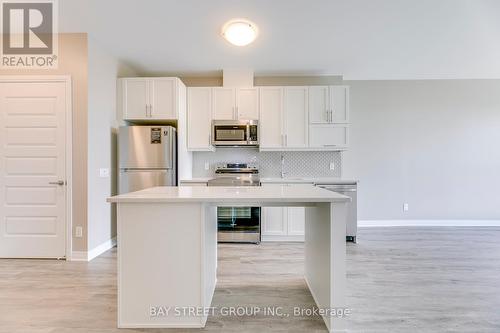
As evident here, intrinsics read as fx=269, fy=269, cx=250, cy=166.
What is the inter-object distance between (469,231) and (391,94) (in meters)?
2.59

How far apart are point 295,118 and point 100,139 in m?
2.73

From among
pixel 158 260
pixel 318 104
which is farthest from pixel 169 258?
pixel 318 104

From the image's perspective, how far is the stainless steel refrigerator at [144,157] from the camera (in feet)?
11.8

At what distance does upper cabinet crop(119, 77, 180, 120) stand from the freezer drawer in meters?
0.79

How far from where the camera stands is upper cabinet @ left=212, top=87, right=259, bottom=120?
4.16 metres

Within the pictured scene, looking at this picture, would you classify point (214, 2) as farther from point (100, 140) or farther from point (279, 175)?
point (279, 175)

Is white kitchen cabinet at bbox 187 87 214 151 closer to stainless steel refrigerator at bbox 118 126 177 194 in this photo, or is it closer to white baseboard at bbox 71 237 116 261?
stainless steel refrigerator at bbox 118 126 177 194

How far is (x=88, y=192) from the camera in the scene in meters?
3.11

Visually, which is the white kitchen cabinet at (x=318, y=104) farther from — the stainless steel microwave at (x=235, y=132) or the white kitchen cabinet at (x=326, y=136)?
the stainless steel microwave at (x=235, y=132)

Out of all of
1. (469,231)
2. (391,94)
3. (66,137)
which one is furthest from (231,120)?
(469,231)

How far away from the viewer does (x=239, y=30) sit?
2805 millimetres

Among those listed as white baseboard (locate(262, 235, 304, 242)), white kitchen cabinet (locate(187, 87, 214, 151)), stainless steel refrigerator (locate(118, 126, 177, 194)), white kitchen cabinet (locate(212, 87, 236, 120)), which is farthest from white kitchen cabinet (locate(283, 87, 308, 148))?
stainless steel refrigerator (locate(118, 126, 177, 194))

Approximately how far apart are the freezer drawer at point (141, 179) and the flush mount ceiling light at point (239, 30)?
1.89m

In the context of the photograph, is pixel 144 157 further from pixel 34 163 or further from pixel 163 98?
pixel 34 163
